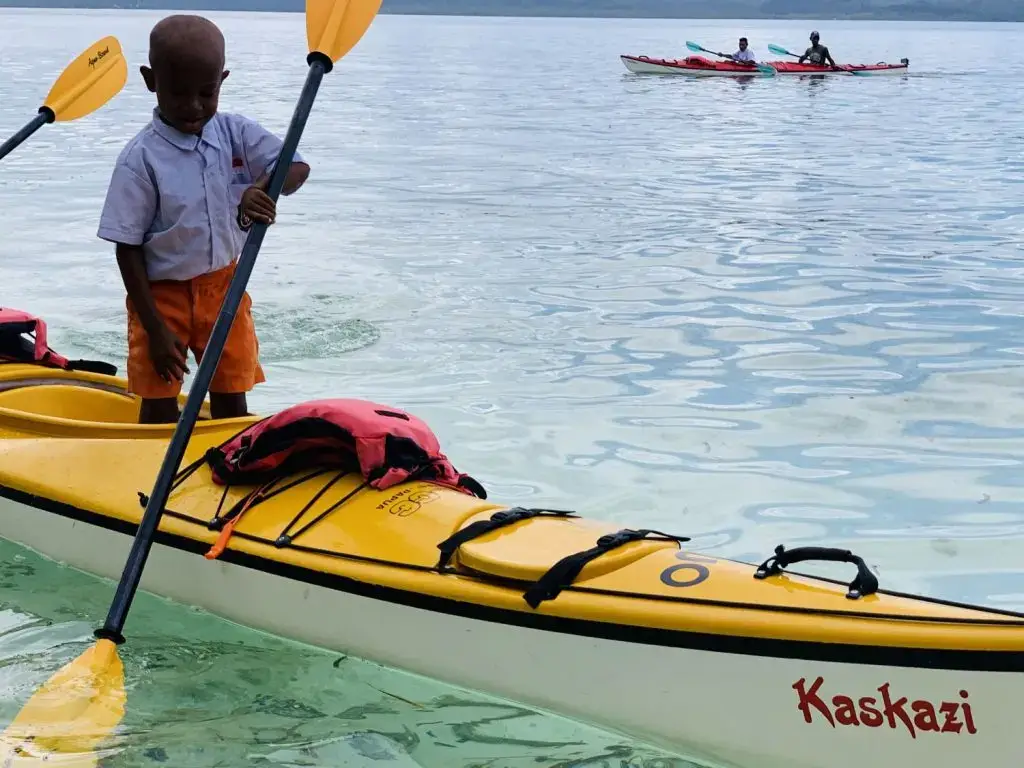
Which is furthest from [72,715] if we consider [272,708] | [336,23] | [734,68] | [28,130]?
[734,68]

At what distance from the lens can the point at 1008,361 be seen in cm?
675

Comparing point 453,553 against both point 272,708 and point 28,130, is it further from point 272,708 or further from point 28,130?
point 28,130

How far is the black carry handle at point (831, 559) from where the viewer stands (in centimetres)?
274

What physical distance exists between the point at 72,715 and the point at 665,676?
4.77 ft

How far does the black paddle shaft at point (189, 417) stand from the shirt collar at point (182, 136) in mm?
249

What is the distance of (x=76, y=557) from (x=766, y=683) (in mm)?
2244

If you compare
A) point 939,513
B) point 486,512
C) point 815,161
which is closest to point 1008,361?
point 939,513

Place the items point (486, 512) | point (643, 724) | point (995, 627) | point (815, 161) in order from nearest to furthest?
point (995, 627)
point (643, 724)
point (486, 512)
point (815, 161)

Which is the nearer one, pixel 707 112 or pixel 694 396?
pixel 694 396

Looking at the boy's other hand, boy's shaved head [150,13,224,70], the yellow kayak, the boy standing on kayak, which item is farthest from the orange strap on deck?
boy's shaved head [150,13,224,70]

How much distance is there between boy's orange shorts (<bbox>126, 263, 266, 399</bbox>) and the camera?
3.91m

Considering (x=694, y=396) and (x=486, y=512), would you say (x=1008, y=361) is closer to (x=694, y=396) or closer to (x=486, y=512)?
(x=694, y=396)

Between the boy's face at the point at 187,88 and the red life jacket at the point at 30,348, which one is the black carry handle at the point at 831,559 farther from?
the red life jacket at the point at 30,348

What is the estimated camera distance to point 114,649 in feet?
11.1
